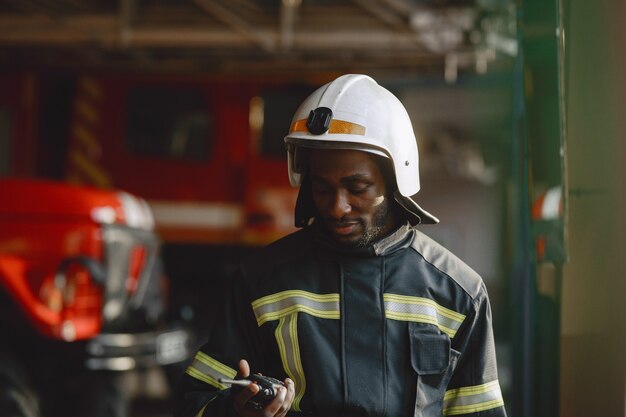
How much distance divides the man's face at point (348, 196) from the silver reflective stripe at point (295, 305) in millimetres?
167

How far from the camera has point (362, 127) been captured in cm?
222

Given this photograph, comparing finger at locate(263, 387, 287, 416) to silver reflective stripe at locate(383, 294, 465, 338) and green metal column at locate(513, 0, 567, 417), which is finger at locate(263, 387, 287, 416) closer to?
silver reflective stripe at locate(383, 294, 465, 338)

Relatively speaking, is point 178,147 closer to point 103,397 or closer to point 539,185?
point 103,397

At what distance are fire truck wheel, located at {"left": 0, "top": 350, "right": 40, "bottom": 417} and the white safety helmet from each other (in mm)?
2493

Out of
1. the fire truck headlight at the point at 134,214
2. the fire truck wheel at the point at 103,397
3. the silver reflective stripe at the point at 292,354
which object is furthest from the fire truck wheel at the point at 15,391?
the silver reflective stripe at the point at 292,354

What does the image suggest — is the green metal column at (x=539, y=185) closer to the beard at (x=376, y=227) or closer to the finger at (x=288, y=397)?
the beard at (x=376, y=227)

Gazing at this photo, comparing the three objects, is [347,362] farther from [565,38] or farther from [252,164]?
[252,164]

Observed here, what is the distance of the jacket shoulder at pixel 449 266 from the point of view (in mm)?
2188

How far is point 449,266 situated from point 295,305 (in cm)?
44

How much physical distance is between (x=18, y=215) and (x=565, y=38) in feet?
10.9

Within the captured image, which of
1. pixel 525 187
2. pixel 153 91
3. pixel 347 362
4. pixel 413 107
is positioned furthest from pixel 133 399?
pixel 347 362

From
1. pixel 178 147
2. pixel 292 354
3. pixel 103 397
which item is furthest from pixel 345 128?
pixel 178 147

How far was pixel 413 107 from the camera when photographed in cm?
751

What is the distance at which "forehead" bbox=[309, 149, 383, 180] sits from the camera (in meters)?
2.20
